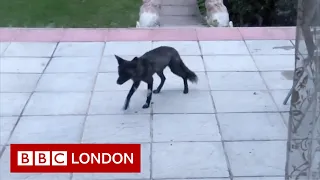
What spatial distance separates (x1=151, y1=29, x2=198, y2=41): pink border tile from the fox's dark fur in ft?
5.36

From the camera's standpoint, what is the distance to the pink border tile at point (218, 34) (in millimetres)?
6938

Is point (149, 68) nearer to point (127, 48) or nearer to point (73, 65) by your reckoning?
point (73, 65)

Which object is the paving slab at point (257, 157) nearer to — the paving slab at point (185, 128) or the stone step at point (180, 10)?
the paving slab at point (185, 128)

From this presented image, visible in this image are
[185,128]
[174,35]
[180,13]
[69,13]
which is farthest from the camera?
[69,13]

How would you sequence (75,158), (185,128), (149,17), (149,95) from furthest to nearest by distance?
(149,17), (149,95), (185,128), (75,158)

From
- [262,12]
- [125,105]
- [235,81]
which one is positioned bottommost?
[262,12]

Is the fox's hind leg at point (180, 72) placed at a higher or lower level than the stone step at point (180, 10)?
higher

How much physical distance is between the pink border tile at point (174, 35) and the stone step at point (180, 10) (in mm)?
2183

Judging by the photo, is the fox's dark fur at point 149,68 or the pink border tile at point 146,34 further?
the pink border tile at point 146,34

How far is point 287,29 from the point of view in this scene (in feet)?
23.6

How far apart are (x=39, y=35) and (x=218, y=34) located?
2167 mm

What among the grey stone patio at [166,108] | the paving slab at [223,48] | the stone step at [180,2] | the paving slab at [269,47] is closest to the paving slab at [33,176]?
the grey stone patio at [166,108]

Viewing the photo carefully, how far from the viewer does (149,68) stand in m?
4.86

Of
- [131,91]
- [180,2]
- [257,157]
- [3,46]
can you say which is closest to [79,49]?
[3,46]
